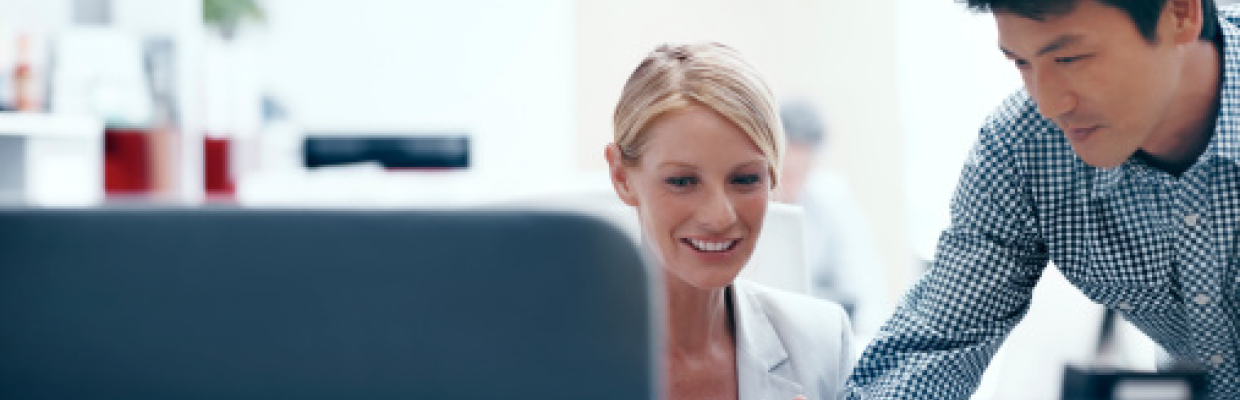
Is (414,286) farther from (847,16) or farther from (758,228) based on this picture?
(847,16)

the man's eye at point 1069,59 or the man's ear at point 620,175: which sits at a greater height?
the man's eye at point 1069,59

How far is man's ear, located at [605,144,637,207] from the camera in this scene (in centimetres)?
151

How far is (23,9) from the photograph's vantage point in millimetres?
2896

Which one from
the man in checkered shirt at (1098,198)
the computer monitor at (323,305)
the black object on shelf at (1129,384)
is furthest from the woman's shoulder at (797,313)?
the computer monitor at (323,305)

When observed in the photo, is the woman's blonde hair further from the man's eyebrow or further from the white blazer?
the man's eyebrow

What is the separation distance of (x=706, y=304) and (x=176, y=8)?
210 cm

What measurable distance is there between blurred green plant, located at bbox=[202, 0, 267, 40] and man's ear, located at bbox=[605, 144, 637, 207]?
3.84m

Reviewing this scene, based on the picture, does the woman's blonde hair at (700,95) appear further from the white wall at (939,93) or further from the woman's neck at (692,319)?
the white wall at (939,93)

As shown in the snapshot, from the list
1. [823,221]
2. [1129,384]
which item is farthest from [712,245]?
[823,221]

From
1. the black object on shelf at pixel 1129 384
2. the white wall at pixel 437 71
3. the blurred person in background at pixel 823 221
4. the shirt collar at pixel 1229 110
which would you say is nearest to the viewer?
the black object on shelf at pixel 1129 384

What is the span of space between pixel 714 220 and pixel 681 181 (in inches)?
2.6

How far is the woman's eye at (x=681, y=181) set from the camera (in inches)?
55.5

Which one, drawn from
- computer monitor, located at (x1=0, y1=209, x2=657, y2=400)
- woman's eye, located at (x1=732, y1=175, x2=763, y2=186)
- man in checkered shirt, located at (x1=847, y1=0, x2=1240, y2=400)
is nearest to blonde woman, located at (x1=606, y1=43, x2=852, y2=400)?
woman's eye, located at (x1=732, y1=175, x2=763, y2=186)

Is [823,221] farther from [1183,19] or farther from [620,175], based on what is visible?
[1183,19]
